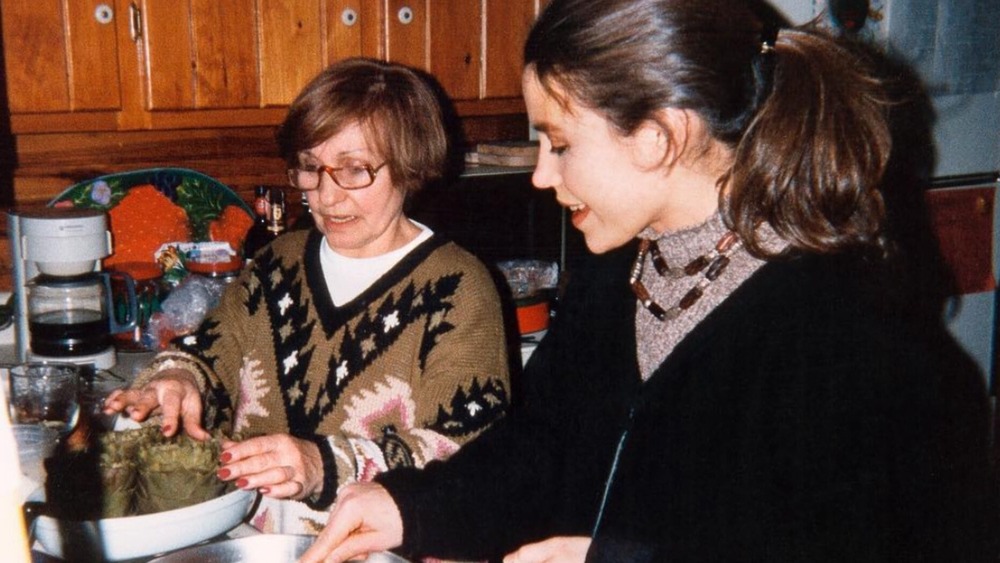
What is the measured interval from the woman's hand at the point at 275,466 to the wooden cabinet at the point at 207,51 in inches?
48.8

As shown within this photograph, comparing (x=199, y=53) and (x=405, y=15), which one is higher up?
(x=405, y=15)

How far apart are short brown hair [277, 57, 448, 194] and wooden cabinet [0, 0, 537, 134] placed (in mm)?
704

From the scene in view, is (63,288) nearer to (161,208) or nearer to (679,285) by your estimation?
(161,208)

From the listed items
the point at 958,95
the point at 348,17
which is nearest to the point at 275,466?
the point at 348,17

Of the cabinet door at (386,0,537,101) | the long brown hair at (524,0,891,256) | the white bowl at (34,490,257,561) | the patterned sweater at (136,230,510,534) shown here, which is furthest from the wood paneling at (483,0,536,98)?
the white bowl at (34,490,257,561)

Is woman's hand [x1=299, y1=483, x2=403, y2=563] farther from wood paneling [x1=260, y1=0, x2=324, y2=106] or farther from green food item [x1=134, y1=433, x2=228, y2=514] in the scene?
wood paneling [x1=260, y1=0, x2=324, y2=106]

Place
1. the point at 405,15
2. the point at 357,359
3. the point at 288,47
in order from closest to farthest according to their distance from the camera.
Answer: the point at 357,359, the point at 288,47, the point at 405,15

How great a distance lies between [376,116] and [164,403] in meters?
0.56

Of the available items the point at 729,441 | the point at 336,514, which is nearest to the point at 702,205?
the point at 729,441

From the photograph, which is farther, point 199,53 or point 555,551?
point 199,53

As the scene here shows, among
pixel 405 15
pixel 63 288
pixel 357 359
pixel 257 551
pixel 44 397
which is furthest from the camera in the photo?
pixel 405 15

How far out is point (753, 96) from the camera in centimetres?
103

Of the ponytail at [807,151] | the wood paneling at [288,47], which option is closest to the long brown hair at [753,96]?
the ponytail at [807,151]

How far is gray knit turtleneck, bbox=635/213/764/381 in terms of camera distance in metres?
1.07
